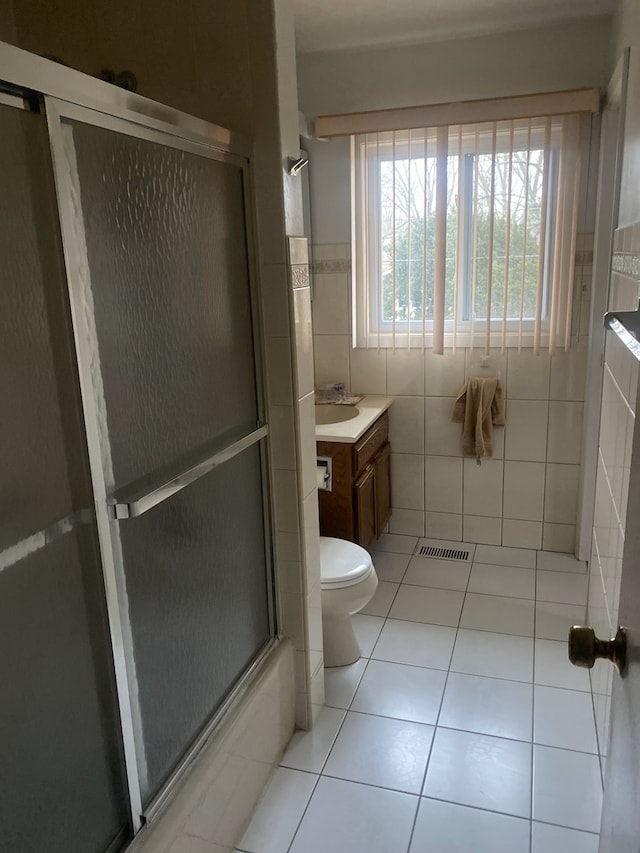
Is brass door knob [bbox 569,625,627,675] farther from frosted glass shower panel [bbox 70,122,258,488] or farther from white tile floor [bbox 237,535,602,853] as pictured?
white tile floor [bbox 237,535,602,853]

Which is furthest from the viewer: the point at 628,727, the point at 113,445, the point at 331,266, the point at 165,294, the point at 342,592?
the point at 331,266

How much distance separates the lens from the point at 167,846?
1.35 m

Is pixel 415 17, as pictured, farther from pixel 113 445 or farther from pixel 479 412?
pixel 113 445

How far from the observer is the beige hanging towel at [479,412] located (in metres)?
3.07

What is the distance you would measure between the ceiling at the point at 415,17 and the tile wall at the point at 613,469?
1.23 m

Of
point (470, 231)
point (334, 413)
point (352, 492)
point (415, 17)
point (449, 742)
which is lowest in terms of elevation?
point (449, 742)

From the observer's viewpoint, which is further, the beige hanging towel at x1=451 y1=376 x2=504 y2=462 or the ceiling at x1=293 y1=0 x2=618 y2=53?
the beige hanging towel at x1=451 y1=376 x2=504 y2=462

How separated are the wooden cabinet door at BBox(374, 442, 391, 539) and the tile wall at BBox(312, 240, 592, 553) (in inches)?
3.7

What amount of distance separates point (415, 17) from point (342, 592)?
228 cm

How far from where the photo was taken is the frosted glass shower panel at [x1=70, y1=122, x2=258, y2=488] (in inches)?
47.3

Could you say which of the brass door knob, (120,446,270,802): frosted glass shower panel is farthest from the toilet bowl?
the brass door knob

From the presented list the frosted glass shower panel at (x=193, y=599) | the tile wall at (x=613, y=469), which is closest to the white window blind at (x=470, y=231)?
the tile wall at (x=613, y=469)

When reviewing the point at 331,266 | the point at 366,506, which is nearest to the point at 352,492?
the point at 366,506

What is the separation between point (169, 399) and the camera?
142cm
